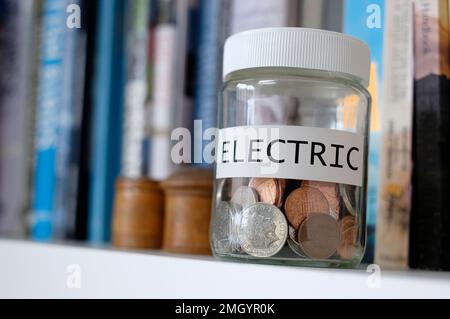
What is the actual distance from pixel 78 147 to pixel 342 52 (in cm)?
38

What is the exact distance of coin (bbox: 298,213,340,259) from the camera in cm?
40

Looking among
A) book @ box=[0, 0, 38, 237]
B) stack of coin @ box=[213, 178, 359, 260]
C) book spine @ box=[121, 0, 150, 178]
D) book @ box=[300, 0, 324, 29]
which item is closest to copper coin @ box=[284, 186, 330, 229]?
stack of coin @ box=[213, 178, 359, 260]

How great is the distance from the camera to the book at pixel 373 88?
1.61 ft

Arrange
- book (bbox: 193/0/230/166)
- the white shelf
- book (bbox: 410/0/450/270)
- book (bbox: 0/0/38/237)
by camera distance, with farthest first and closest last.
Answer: book (bbox: 0/0/38/237) → book (bbox: 193/0/230/166) → book (bbox: 410/0/450/270) → the white shelf

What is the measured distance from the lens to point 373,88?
50 cm

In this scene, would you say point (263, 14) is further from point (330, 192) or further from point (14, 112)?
point (14, 112)

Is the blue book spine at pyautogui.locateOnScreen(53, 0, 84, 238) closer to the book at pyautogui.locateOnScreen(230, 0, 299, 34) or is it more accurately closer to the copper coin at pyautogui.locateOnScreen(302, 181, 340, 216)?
the book at pyautogui.locateOnScreen(230, 0, 299, 34)

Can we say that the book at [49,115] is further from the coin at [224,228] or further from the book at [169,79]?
the coin at [224,228]

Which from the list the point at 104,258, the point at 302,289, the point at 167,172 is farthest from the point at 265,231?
the point at 167,172

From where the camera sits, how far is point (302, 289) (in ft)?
1.15

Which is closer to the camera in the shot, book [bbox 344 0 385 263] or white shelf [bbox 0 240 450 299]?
white shelf [bbox 0 240 450 299]

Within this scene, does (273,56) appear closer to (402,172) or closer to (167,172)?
(402,172)

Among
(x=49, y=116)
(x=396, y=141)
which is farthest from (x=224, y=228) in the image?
(x=49, y=116)

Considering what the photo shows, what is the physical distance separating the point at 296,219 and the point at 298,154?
0.04 metres
